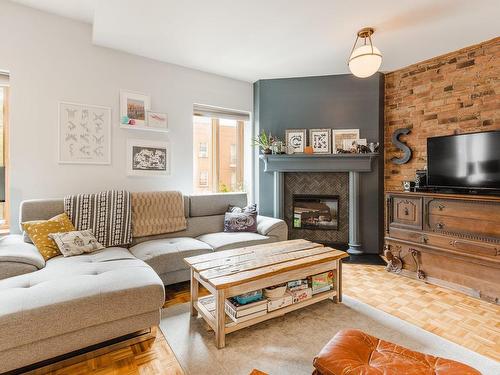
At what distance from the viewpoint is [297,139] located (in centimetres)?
395

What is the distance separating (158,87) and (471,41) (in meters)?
3.62

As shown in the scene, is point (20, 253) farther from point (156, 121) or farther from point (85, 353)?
point (156, 121)

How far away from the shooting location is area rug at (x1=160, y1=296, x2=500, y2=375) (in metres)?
1.58

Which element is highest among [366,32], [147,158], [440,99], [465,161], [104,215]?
[366,32]

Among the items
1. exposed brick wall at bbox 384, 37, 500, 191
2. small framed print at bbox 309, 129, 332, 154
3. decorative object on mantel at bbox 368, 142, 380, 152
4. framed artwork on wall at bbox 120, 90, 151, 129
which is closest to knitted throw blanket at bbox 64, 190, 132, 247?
framed artwork on wall at bbox 120, 90, 151, 129

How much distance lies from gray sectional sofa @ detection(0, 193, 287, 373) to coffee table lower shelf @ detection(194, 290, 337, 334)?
0.33m

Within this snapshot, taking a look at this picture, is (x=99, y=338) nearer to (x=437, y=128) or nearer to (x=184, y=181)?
(x=184, y=181)

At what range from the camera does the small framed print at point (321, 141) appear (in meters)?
3.87

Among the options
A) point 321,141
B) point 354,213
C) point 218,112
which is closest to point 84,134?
point 218,112

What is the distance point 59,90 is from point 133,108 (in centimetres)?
73

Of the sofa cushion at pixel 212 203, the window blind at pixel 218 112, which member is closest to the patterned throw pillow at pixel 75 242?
the sofa cushion at pixel 212 203

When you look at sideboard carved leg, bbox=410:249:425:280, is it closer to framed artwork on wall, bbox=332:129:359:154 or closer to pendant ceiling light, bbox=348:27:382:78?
framed artwork on wall, bbox=332:129:359:154

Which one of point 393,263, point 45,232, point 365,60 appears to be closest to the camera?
point 45,232

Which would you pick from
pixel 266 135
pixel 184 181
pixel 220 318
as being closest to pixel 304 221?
pixel 266 135
